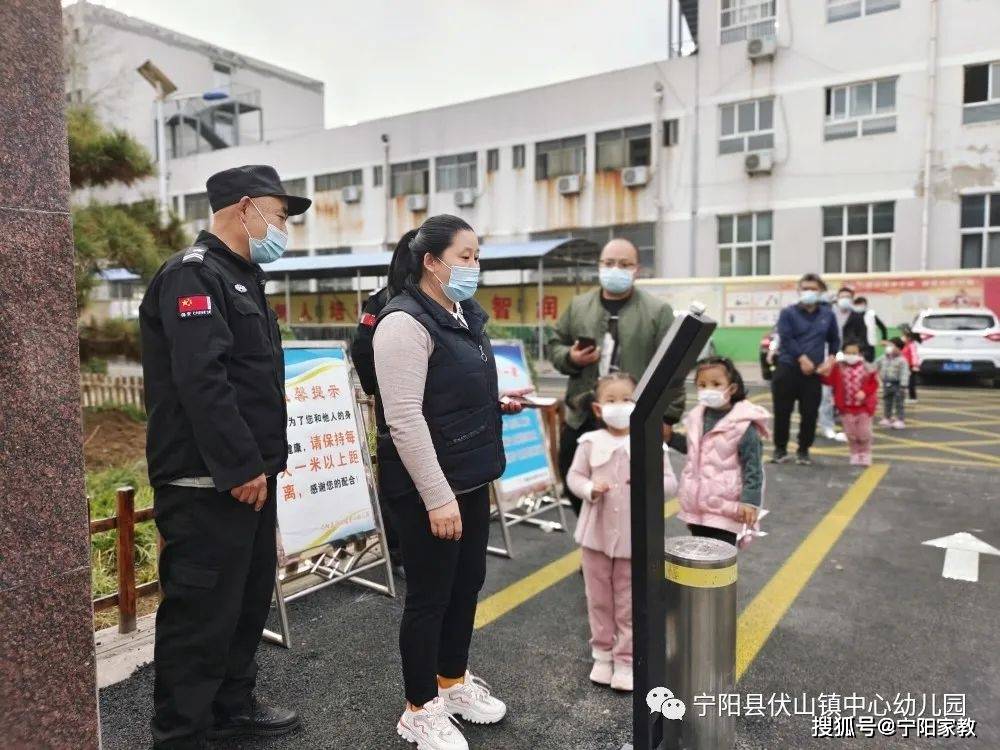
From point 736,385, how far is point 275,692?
2.38m

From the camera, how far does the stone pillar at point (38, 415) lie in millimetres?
1802

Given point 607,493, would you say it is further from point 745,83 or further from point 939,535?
point 745,83

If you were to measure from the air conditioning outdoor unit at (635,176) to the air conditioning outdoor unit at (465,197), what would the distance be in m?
5.36

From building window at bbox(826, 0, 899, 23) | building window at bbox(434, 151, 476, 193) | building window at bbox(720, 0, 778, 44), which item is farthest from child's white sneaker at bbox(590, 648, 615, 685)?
building window at bbox(434, 151, 476, 193)

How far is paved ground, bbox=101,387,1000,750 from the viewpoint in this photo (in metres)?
2.59

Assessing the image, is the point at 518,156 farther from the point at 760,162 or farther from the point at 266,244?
the point at 266,244

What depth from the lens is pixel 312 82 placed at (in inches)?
1486

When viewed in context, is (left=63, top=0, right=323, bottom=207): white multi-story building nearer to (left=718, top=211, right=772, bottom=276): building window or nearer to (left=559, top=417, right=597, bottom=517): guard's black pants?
(left=718, top=211, right=772, bottom=276): building window

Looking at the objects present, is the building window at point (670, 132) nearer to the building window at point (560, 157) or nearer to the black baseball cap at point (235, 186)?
the building window at point (560, 157)

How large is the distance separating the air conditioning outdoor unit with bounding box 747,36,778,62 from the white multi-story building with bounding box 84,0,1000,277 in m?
0.05

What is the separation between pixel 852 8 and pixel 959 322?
372 inches

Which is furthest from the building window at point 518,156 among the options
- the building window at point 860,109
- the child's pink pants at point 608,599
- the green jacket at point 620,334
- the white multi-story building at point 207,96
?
the child's pink pants at point 608,599

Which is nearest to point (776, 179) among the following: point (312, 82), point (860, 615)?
point (860, 615)

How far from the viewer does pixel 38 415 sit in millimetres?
1853
